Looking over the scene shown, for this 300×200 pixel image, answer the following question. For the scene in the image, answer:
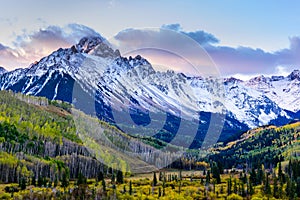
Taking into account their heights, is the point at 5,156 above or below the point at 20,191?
above

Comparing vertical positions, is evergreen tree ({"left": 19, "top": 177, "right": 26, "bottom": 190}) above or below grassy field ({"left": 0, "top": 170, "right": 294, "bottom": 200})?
above

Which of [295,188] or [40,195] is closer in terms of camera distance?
[40,195]

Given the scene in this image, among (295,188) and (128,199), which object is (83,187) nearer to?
(128,199)

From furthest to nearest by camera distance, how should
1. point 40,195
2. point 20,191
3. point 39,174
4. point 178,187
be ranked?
point 39,174
point 178,187
point 20,191
point 40,195

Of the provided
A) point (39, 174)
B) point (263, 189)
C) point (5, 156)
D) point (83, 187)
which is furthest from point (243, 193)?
point (5, 156)

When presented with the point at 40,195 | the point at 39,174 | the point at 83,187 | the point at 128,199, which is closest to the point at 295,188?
the point at 128,199

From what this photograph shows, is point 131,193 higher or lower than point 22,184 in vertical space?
lower

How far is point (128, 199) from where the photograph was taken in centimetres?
14600

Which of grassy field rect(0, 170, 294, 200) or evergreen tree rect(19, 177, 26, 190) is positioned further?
evergreen tree rect(19, 177, 26, 190)

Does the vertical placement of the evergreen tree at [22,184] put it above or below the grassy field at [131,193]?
above

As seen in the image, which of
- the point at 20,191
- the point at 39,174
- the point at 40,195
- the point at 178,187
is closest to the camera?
the point at 40,195

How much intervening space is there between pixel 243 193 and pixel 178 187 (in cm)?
3035

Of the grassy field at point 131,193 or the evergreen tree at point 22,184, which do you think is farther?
the evergreen tree at point 22,184

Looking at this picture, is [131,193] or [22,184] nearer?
[131,193]
